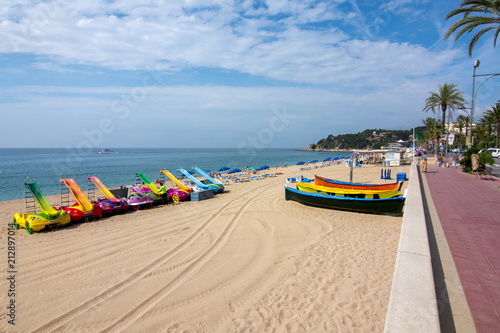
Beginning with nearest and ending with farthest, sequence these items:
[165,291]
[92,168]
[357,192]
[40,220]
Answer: [165,291] < [40,220] < [357,192] < [92,168]

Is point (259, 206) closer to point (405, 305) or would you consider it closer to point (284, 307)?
point (284, 307)

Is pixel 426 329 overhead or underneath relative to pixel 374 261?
overhead

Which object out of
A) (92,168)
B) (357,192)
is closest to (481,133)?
(357,192)

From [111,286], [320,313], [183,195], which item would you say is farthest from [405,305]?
[183,195]

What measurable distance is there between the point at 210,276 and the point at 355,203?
7.33 meters

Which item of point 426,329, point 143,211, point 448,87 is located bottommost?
point 143,211

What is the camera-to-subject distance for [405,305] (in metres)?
2.79

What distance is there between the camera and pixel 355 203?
36.3 feet

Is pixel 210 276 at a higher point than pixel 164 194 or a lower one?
lower

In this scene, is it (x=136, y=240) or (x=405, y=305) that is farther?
(x=136, y=240)

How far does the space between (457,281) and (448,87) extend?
123ft

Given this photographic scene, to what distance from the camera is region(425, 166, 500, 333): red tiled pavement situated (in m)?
3.54

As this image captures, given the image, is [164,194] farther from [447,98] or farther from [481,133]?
[481,133]

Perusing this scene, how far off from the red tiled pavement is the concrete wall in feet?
2.46
